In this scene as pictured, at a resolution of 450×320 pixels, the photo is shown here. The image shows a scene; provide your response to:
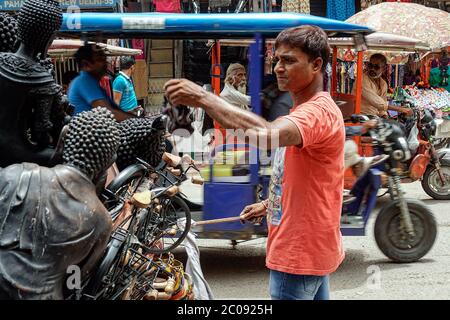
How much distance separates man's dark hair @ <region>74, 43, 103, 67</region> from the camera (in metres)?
5.43

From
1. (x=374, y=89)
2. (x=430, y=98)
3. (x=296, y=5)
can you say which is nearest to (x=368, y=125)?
(x=374, y=89)

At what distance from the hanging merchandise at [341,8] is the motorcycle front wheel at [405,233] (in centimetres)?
803

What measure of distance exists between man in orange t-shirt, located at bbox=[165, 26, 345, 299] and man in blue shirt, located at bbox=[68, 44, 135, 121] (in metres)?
2.75

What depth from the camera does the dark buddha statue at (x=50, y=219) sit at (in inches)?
68.2

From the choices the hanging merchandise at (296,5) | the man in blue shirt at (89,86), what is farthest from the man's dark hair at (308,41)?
the hanging merchandise at (296,5)

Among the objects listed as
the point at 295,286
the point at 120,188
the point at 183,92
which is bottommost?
the point at 295,286

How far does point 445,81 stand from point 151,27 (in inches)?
348

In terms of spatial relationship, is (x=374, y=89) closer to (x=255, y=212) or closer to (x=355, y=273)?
(x=355, y=273)

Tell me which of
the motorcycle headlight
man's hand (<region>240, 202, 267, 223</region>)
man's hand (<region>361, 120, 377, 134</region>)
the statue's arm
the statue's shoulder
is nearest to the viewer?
A: the statue's arm

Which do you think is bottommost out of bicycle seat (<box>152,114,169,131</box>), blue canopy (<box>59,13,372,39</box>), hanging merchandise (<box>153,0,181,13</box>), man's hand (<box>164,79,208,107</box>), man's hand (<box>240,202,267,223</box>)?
man's hand (<box>240,202,267,223</box>)

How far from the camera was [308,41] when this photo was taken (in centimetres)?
240

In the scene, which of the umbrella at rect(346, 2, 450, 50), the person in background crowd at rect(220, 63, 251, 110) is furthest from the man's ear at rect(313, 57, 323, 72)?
the umbrella at rect(346, 2, 450, 50)

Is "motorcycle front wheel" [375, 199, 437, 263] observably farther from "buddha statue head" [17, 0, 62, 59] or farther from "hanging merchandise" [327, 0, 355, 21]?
"hanging merchandise" [327, 0, 355, 21]

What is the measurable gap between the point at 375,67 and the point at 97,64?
4.02 metres
